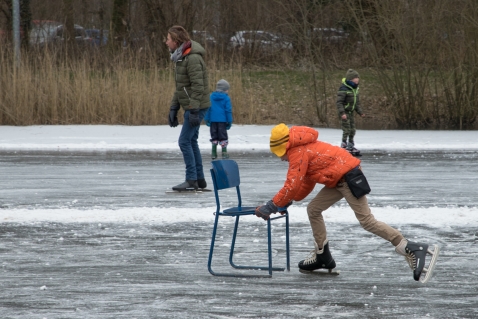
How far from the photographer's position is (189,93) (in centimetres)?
1039

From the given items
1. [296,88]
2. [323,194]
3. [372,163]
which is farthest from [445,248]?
[296,88]

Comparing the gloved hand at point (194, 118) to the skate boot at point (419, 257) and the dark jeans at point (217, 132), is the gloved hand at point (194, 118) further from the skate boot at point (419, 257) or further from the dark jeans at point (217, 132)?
the skate boot at point (419, 257)

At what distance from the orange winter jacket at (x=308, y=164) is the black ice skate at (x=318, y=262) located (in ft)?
1.75

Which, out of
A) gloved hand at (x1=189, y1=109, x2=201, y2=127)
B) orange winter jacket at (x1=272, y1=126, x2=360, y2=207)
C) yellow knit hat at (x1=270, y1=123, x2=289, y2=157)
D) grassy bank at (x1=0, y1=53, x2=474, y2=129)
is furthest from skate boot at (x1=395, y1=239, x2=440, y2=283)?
grassy bank at (x1=0, y1=53, x2=474, y2=129)

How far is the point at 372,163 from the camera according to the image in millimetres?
13844

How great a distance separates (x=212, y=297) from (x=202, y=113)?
5.31 m

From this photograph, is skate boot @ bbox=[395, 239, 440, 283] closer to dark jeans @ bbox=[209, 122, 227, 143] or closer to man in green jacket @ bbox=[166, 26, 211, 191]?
man in green jacket @ bbox=[166, 26, 211, 191]

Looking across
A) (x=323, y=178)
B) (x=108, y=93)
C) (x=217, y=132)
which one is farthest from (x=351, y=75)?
(x=323, y=178)

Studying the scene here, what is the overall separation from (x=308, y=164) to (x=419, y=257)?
1022 mm

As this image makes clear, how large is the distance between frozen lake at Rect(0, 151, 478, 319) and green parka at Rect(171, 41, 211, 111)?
120 centimetres

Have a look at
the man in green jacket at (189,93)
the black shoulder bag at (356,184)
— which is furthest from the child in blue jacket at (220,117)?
the black shoulder bag at (356,184)

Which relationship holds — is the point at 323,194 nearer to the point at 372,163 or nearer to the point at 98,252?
the point at 98,252

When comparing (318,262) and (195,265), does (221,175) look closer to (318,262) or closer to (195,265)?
(195,265)

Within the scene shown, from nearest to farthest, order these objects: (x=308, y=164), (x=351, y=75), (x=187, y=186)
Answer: (x=308, y=164) → (x=187, y=186) → (x=351, y=75)
